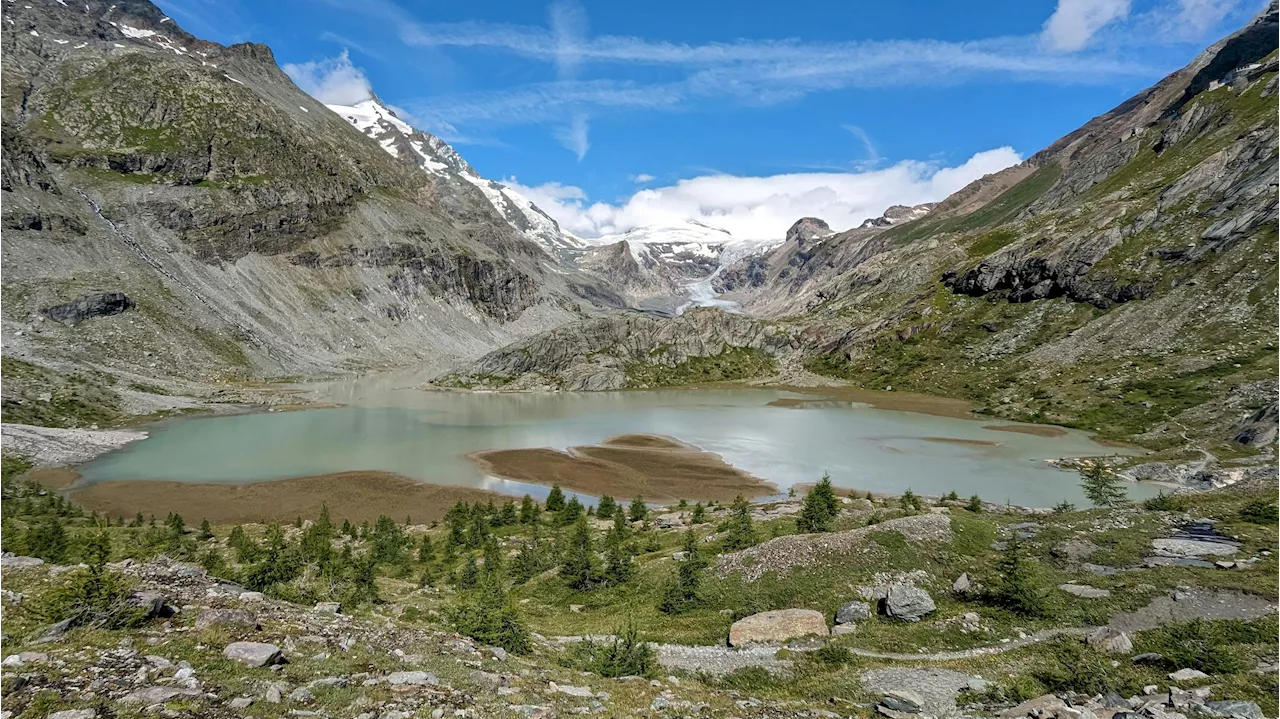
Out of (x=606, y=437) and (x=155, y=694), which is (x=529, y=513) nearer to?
(x=155, y=694)

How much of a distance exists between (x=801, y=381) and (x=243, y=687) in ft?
482

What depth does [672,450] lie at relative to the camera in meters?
71.1

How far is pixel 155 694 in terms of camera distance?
876 cm

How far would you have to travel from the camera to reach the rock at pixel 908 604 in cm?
1800

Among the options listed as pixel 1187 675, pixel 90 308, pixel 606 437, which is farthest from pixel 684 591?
pixel 90 308

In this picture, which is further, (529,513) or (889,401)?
(889,401)

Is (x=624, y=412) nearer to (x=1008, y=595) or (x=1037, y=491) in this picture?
(x=1037, y=491)

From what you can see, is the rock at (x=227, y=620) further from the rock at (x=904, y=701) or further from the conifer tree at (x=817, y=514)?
the conifer tree at (x=817, y=514)

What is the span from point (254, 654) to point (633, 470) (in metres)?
51.8

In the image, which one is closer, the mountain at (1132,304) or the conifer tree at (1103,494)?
the conifer tree at (1103,494)

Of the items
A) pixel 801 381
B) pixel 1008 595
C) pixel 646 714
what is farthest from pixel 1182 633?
pixel 801 381

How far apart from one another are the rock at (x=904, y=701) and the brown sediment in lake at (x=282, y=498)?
39.7 meters

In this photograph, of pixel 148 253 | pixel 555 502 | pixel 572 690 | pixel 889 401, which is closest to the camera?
pixel 572 690

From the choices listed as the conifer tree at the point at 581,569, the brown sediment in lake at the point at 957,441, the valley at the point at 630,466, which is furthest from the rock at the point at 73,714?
the brown sediment in lake at the point at 957,441
